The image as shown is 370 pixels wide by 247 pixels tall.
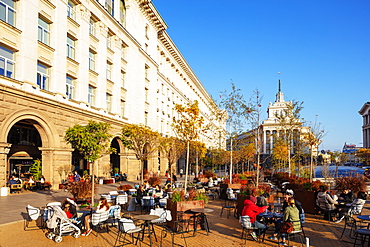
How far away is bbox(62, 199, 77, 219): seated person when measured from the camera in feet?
34.0

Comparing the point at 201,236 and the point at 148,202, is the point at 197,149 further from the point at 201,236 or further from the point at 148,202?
the point at 201,236

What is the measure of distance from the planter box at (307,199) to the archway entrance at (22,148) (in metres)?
19.8

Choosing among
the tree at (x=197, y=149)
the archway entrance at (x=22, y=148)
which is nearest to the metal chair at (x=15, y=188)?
the archway entrance at (x=22, y=148)

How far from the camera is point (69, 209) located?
1066 cm

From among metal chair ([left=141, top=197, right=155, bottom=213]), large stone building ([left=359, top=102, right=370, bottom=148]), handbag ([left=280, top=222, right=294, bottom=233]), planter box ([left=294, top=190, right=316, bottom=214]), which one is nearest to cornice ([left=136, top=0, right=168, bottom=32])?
metal chair ([left=141, top=197, right=155, bottom=213])

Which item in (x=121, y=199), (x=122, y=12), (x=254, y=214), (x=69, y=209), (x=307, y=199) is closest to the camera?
(x=254, y=214)

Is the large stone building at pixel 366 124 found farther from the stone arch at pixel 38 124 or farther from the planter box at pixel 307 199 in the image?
the stone arch at pixel 38 124

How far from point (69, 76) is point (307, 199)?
1913 centimetres

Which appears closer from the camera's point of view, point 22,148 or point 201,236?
point 201,236

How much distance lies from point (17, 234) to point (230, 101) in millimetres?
16633

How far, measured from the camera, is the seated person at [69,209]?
34.0 ft

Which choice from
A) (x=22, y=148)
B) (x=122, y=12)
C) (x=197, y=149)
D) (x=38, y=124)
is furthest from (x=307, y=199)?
(x=122, y=12)

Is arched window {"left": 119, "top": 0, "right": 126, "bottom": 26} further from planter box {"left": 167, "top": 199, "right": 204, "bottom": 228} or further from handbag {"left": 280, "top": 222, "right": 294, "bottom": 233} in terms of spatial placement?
handbag {"left": 280, "top": 222, "right": 294, "bottom": 233}

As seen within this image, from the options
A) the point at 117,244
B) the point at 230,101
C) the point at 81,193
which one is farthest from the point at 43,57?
the point at 117,244
